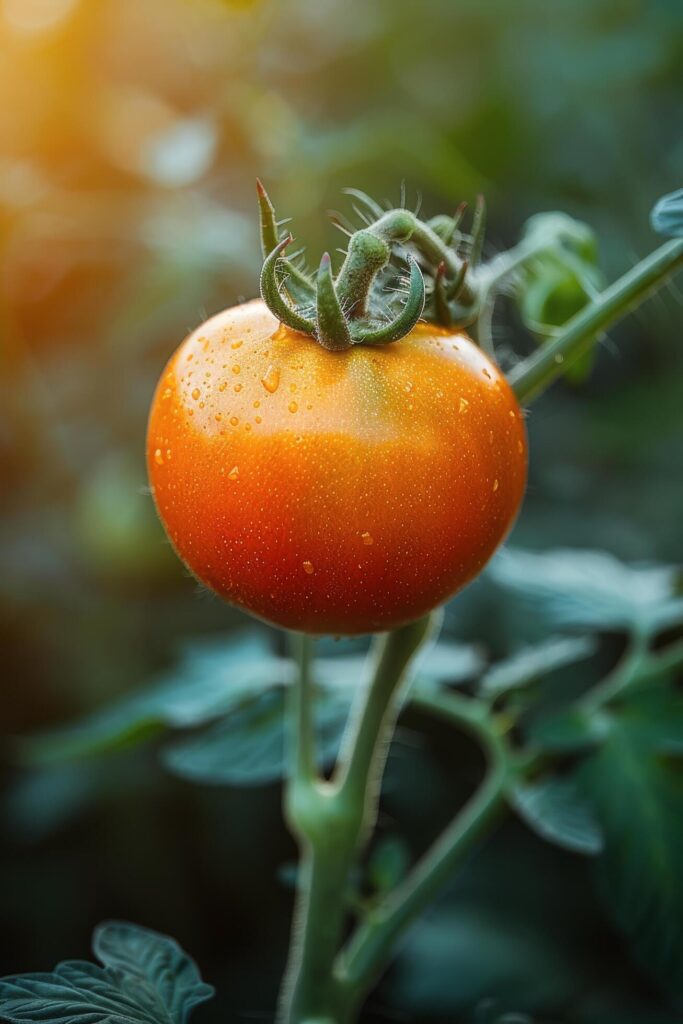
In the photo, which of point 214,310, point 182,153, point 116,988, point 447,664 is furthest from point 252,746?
point 214,310

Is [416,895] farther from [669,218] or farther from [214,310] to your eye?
[214,310]

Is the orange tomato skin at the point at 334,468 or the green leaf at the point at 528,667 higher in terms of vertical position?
the orange tomato skin at the point at 334,468

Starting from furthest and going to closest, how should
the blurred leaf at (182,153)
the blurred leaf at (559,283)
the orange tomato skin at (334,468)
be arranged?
1. the blurred leaf at (182,153)
2. the blurred leaf at (559,283)
3. the orange tomato skin at (334,468)

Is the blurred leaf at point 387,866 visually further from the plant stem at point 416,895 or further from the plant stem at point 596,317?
the plant stem at point 596,317

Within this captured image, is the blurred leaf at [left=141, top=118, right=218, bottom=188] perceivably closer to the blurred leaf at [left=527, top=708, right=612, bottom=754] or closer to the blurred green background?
the blurred green background

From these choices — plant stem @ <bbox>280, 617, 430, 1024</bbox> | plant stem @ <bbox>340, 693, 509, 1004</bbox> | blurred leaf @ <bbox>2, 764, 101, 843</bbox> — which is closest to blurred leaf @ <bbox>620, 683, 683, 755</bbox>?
plant stem @ <bbox>340, 693, 509, 1004</bbox>

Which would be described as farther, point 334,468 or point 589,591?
point 589,591

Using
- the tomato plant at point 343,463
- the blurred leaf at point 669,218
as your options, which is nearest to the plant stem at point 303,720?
the tomato plant at point 343,463
